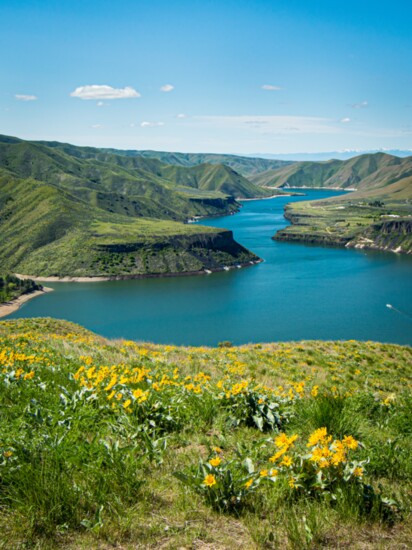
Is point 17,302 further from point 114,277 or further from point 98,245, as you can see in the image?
point 98,245

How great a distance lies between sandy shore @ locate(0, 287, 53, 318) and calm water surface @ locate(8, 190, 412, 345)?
110 inches

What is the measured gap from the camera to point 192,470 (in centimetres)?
502

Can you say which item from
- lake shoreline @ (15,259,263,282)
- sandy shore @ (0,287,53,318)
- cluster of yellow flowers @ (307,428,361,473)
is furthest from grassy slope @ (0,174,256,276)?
cluster of yellow flowers @ (307,428,361,473)

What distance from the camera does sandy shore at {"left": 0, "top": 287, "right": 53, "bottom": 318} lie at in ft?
342

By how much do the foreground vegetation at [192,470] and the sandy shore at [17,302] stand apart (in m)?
105

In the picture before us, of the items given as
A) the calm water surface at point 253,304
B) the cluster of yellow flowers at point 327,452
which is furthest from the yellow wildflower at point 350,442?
the calm water surface at point 253,304

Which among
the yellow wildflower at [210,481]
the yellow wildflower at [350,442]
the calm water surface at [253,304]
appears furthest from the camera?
the calm water surface at [253,304]

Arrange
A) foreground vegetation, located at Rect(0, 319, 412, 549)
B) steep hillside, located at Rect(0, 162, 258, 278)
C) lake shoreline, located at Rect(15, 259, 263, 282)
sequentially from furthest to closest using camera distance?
1. steep hillside, located at Rect(0, 162, 258, 278)
2. lake shoreline, located at Rect(15, 259, 263, 282)
3. foreground vegetation, located at Rect(0, 319, 412, 549)

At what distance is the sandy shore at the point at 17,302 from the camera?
104300mm

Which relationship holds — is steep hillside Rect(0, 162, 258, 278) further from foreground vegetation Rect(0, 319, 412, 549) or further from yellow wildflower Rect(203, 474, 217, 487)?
yellow wildflower Rect(203, 474, 217, 487)

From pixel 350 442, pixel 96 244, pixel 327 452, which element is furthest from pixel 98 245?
pixel 327 452

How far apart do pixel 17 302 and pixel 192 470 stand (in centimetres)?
11808

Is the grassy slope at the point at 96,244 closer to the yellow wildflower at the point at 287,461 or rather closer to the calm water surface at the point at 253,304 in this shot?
the calm water surface at the point at 253,304

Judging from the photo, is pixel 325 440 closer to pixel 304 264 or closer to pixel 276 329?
pixel 276 329
